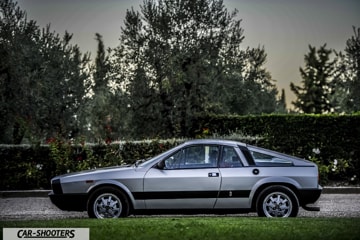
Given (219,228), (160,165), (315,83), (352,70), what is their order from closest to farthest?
(219,228)
(160,165)
(352,70)
(315,83)

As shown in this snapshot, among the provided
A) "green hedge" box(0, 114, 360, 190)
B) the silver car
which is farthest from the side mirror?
"green hedge" box(0, 114, 360, 190)

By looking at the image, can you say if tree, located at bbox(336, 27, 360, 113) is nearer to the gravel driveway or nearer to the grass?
the gravel driveway

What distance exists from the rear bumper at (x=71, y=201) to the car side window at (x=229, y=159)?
2.57 meters

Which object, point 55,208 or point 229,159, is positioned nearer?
point 229,159

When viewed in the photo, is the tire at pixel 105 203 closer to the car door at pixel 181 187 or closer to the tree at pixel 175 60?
the car door at pixel 181 187

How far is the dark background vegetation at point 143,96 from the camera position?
2016cm

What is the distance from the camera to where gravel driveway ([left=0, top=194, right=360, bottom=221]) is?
1309 cm

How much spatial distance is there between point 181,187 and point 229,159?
1.02 m

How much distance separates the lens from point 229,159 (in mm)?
11805

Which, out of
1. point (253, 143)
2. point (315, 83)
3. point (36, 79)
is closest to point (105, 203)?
point (253, 143)

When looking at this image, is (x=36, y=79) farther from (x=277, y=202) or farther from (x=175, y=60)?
(x=277, y=202)

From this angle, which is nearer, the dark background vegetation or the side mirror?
the side mirror

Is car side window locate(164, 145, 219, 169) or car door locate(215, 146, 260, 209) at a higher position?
car side window locate(164, 145, 219, 169)

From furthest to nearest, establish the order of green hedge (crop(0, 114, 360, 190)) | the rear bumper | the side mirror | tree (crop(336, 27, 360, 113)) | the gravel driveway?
tree (crop(336, 27, 360, 113)) → green hedge (crop(0, 114, 360, 190)) → the gravel driveway → the rear bumper → the side mirror
